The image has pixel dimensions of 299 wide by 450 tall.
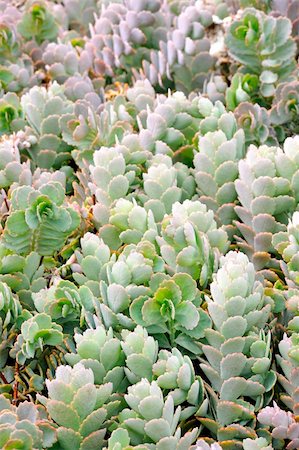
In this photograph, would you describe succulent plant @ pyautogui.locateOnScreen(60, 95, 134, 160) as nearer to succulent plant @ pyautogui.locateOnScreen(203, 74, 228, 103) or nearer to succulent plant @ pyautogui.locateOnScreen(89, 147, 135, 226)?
succulent plant @ pyautogui.locateOnScreen(89, 147, 135, 226)

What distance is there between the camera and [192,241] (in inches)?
48.4

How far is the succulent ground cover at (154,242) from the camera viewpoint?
43.1 inches

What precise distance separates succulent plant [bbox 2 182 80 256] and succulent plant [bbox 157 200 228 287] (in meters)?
0.19

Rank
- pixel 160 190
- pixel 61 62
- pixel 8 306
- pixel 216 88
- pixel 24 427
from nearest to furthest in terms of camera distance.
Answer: pixel 24 427 < pixel 8 306 < pixel 160 190 < pixel 216 88 < pixel 61 62

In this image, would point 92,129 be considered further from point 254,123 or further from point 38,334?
point 38,334

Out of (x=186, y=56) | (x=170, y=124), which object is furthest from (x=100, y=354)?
(x=186, y=56)

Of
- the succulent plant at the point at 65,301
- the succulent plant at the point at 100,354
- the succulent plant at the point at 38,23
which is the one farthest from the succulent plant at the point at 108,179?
the succulent plant at the point at 38,23

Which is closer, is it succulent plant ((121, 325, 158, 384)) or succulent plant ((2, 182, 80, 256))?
succulent plant ((121, 325, 158, 384))

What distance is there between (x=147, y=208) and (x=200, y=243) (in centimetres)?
18

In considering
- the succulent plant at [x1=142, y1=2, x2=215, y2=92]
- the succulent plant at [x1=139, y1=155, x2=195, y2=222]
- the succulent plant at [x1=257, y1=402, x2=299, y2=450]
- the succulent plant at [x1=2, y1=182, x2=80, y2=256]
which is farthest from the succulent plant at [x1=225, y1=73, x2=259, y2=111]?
the succulent plant at [x1=257, y1=402, x2=299, y2=450]

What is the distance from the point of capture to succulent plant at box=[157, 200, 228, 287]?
4.05 ft

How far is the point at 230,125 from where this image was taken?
1.53m

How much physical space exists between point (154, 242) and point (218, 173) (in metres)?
0.23

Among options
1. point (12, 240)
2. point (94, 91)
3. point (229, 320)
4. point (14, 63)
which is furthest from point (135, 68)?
point (229, 320)
